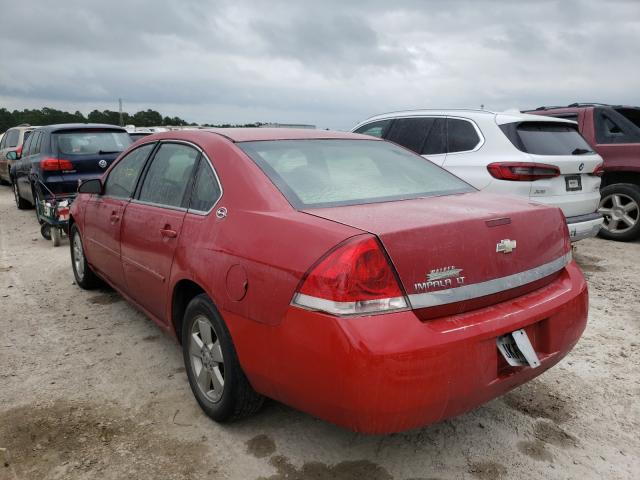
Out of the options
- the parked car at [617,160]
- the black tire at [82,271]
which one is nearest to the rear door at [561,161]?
the parked car at [617,160]

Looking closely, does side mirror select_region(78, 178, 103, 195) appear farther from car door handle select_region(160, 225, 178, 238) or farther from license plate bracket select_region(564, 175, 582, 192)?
license plate bracket select_region(564, 175, 582, 192)

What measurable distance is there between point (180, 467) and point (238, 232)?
111 centimetres

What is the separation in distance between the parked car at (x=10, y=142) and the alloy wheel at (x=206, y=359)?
12.6 m

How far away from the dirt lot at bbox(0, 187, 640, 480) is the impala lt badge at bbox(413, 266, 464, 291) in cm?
93

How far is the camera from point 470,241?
2.18m

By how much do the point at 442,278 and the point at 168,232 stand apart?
1658 mm

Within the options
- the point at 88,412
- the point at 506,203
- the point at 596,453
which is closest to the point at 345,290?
the point at 506,203

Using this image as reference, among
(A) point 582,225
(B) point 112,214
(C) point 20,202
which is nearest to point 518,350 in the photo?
(B) point 112,214

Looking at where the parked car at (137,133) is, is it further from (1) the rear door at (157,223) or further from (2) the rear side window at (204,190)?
(2) the rear side window at (204,190)

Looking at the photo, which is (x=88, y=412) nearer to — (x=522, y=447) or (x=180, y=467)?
(x=180, y=467)

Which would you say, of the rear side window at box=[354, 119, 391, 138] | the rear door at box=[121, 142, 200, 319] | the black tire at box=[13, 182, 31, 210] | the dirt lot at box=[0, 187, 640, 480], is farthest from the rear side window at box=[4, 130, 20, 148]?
the rear door at box=[121, 142, 200, 319]

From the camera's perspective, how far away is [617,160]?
23.3 feet

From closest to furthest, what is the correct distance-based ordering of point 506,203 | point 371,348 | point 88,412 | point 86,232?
point 371,348, point 506,203, point 88,412, point 86,232

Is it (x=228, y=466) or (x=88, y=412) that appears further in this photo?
(x=88, y=412)
